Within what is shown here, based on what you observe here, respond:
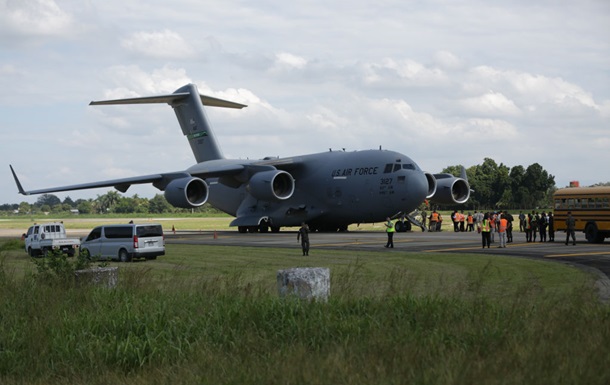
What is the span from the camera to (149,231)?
30.2m

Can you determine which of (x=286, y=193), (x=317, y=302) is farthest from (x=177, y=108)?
(x=317, y=302)

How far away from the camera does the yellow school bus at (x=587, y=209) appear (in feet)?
112

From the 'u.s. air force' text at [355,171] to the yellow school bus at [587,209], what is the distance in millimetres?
11612

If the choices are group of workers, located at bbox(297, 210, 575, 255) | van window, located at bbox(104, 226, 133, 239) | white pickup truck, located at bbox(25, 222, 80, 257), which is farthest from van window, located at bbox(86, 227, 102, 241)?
group of workers, located at bbox(297, 210, 575, 255)

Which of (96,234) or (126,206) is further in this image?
(126,206)

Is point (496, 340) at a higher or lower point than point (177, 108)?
lower

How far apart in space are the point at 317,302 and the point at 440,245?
23000mm

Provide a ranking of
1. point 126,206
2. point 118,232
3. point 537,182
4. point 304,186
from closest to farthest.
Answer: point 118,232 < point 304,186 < point 537,182 < point 126,206

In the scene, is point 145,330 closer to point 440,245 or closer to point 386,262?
point 386,262

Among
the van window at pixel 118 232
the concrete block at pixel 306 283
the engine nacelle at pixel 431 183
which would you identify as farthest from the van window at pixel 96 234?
the engine nacelle at pixel 431 183

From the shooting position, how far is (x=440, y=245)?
34.7m

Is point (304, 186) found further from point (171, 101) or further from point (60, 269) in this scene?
point (60, 269)

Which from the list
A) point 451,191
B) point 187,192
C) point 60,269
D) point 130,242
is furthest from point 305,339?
point 451,191

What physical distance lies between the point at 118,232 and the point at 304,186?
811 inches
